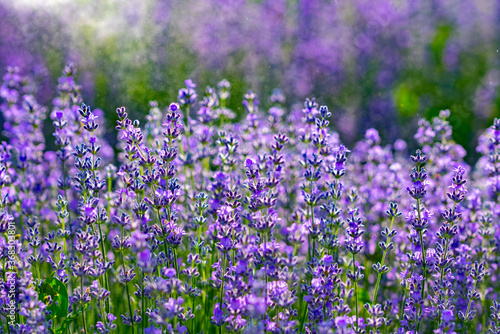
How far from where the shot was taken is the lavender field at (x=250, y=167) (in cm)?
216

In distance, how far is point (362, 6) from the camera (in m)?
9.38

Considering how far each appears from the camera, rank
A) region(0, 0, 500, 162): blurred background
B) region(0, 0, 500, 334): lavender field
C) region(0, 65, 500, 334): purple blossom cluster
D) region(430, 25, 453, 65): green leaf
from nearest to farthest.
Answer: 1. region(0, 65, 500, 334): purple blossom cluster
2. region(0, 0, 500, 334): lavender field
3. region(0, 0, 500, 162): blurred background
4. region(430, 25, 453, 65): green leaf

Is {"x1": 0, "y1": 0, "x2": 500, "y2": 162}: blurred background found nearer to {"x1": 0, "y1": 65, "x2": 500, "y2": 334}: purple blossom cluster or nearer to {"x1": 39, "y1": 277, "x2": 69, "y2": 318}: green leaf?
{"x1": 0, "y1": 65, "x2": 500, "y2": 334}: purple blossom cluster

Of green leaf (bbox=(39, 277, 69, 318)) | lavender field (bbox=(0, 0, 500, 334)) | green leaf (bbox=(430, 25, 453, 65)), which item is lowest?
green leaf (bbox=(39, 277, 69, 318))

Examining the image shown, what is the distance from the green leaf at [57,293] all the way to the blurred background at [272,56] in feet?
→ 14.8

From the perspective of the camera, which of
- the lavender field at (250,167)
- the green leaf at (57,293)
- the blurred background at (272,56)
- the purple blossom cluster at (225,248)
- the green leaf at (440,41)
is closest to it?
the purple blossom cluster at (225,248)

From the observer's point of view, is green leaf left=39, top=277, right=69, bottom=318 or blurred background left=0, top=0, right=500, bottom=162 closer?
green leaf left=39, top=277, right=69, bottom=318

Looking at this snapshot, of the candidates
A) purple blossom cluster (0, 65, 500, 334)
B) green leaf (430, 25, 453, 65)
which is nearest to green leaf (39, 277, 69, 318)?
purple blossom cluster (0, 65, 500, 334)

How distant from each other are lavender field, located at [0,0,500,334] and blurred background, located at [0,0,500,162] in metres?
0.03

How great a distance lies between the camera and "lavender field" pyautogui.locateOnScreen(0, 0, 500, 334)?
2.16 meters

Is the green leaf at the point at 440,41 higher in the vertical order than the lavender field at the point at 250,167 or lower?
higher

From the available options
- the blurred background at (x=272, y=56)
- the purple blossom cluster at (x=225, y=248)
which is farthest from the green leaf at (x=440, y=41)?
the purple blossom cluster at (x=225, y=248)

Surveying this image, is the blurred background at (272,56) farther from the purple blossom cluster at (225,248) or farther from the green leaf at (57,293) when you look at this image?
the green leaf at (57,293)

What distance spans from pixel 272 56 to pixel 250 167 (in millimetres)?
5972
